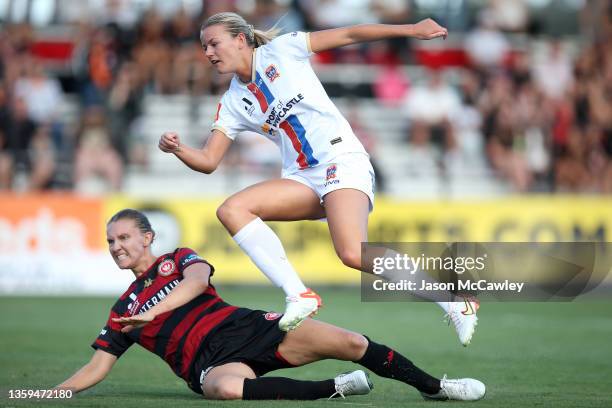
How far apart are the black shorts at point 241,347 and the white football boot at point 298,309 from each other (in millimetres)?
112

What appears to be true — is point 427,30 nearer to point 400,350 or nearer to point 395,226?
point 400,350

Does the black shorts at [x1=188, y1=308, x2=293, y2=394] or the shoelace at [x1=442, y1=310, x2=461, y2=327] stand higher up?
the shoelace at [x1=442, y1=310, x2=461, y2=327]

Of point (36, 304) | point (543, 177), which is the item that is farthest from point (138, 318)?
point (543, 177)

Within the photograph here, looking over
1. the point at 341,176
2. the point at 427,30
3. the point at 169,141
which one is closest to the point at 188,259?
the point at 169,141

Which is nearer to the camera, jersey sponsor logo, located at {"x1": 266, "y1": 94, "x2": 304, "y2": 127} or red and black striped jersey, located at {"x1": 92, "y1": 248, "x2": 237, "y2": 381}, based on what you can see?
red and black striped jersey, located at {"x1": 92, "y1": 248, "x2": 237, "y2": 381}

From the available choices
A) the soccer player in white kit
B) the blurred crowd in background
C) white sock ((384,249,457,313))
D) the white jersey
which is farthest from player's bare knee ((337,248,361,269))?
the blurred crowd in background

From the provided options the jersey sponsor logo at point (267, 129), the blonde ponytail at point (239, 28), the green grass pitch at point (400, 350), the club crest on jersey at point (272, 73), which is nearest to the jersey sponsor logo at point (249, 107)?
the jersey sponsor logo at point (267, 129)

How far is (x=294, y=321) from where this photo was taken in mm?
6891

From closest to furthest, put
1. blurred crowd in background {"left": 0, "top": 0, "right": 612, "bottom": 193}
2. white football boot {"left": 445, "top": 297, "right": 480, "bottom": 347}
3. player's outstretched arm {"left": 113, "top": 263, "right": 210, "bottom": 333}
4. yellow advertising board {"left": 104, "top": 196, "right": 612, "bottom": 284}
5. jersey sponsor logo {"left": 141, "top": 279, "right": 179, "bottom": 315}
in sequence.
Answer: player's outstretched arm {"left": 113, "top": 263, "right": 210, "bottom": 333}, jersey sponsor logo {"left": 141, "top": 279, "right": 179, "bottom": 315}, white football boot {"left": 445, "top": 297, "right": 480, "bottom": 347}, yellow advertising board {"left": 104, "top": 196, "right": 612, "bottom": 284}, blurred crowd in background {"left": 0, "top": 0, "right": 612, "bottom": 193}

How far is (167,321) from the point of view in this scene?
705cm

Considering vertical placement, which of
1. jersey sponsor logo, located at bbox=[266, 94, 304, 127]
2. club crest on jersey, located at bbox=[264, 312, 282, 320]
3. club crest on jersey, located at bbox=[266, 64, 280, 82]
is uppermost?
club crest on jersey, located at bbox=[266, 64, 280, 82]

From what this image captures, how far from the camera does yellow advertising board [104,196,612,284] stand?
17.2 meters

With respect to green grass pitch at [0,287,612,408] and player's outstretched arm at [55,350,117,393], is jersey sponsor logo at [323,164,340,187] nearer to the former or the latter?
green grass pitch at [0,287,612,408]

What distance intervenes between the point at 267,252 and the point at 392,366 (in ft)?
3.90
